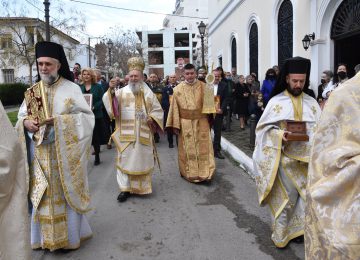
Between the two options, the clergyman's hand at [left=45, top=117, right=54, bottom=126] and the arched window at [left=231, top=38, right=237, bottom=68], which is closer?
the clergyman's hand at [left=45, top=117, right=54, bottom=126]

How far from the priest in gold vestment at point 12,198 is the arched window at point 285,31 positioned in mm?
11342

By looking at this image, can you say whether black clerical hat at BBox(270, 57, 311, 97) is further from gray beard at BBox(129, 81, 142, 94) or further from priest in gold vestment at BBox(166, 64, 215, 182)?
priest in gold vestment at BBox(166, 64, 215, 182)

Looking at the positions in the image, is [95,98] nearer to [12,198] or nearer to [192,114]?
[192,114]

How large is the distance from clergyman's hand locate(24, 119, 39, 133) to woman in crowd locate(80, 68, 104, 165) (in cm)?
452

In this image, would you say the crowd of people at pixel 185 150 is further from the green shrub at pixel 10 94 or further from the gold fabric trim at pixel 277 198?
the green shrub at pixel 10 94

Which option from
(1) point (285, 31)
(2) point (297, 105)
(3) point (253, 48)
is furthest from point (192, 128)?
(3) point (253, 48)

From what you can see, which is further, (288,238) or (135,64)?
(135,64)

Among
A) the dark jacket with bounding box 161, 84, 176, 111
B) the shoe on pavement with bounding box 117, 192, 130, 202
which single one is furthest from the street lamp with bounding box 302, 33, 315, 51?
the shoe on pavement with bounding box 117, 192, 130, 202

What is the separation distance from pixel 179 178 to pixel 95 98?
2.87 m

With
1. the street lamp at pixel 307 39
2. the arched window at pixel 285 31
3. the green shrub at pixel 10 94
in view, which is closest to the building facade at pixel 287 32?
the arched window at pixel 285 31

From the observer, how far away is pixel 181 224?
4.66 metres

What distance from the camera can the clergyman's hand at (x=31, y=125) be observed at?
3.66 meters

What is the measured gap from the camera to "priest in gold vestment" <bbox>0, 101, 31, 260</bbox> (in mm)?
2014


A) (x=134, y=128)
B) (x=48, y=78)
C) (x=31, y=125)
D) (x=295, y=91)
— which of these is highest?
(x=48, y=78)
